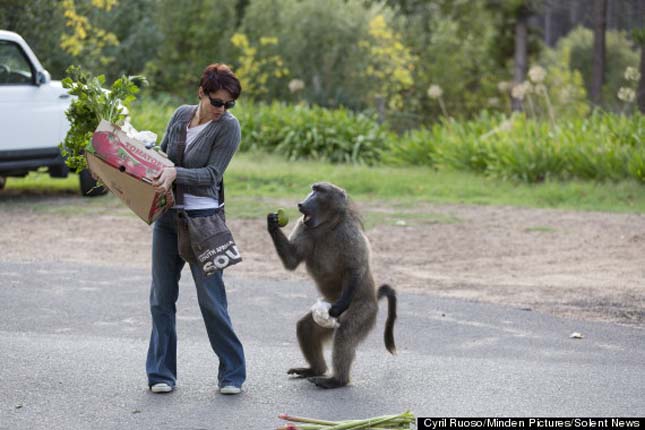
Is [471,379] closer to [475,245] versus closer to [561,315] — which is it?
[561,315]

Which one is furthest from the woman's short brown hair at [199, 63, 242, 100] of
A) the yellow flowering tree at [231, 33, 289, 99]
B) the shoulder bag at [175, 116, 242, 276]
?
the yellow flowering tree at [231, 33, 289, 99]

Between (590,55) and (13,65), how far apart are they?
89.3ft

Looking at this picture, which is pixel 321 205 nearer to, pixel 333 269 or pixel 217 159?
pixel 333 269

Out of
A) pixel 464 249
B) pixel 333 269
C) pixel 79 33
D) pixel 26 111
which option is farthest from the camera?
pixel 79 33

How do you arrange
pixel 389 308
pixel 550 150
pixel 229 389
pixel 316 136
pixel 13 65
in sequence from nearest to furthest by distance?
pixel 229 389, pixel 389 308, pixel 13 65, pixel 550 150, pixel 316 136

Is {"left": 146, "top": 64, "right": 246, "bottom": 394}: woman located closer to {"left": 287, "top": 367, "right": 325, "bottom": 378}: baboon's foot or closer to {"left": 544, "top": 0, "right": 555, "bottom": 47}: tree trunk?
{"left": 287, "top": 367, "right": 325, "bottom": 378}: baboon's foot

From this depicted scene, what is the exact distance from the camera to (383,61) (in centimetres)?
2756

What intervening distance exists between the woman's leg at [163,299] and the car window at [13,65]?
8.87 m

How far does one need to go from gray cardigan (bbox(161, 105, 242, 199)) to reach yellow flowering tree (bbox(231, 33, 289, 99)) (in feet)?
67.3

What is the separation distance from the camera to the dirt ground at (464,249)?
9.80 meters

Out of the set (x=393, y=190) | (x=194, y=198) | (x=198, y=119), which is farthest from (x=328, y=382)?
(x=393, y=190)

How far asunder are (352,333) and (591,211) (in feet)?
28.5

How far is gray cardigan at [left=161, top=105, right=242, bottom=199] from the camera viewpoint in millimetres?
6090

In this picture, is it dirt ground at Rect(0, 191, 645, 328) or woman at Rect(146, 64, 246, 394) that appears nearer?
woman at Rect(146, 64, 246, 394)
